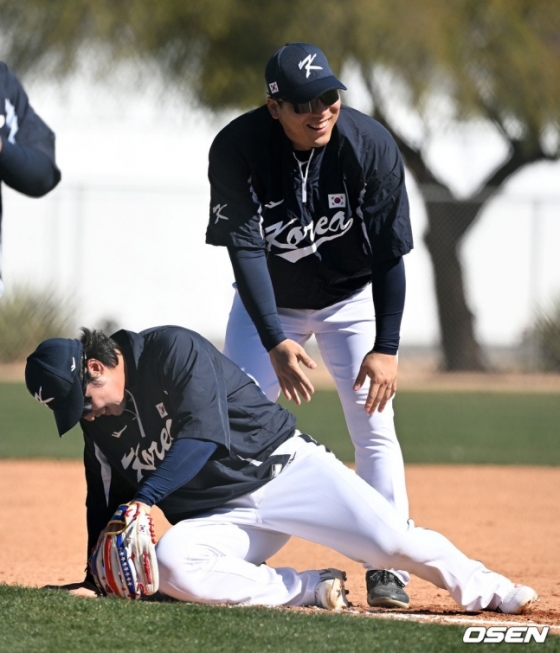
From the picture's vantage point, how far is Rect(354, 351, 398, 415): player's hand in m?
3.94

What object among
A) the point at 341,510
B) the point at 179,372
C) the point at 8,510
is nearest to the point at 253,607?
the point at 341,510

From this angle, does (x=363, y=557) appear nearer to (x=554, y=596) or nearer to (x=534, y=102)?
(x=554, y=596)

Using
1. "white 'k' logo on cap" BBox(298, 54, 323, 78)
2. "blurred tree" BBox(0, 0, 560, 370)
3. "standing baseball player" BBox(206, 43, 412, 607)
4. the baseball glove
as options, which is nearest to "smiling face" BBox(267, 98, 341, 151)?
"standing baseball player" BBox(206, 43, 412, 607)

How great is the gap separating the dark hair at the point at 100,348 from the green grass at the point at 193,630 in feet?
2.53

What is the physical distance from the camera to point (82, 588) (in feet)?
13.6

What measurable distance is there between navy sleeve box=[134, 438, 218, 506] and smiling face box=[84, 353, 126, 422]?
0.86ft

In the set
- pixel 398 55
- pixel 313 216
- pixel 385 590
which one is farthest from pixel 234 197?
pixel 398 55

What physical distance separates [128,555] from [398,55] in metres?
15.6

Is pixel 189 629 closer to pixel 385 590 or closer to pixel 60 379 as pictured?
pixel 60 379

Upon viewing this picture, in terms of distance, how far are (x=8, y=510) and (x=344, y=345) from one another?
296 cm

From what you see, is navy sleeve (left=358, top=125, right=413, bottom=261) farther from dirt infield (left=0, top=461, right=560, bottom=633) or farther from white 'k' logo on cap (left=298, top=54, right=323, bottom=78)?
dirt infield (left=0, top=461, right=560, bottom=633)

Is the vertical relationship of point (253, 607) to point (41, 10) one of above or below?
below

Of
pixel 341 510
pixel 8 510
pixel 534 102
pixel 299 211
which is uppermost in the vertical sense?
pixel 534 102

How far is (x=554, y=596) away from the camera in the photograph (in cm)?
422
